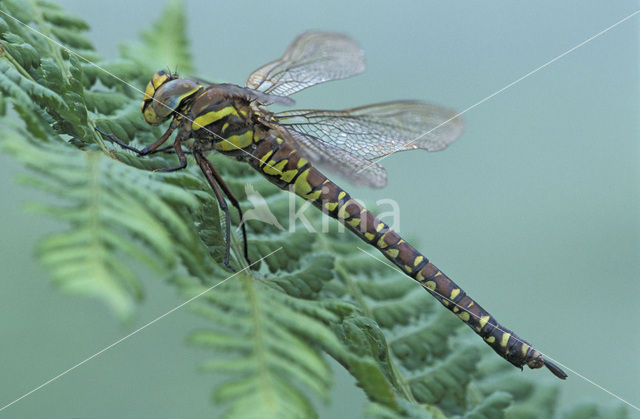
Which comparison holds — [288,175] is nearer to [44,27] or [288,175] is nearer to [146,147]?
[146,147]

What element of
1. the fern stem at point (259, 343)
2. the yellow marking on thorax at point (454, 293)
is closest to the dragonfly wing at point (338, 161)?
the yellow marking on thorax at point (454, 293)

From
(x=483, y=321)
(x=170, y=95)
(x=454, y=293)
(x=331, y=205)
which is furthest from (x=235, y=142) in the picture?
(x=483, y=321)

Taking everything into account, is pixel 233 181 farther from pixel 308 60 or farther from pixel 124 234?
pixel 124 234

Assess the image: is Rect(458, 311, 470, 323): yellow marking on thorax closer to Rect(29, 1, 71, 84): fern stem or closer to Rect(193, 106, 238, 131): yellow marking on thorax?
Rect(193, 106, 238, 131): yellow marking on thorax

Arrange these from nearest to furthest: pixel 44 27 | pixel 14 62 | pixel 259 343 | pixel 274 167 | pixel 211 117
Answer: pixel 259 343
pixel 14 62
pixel 44 27
pixel 211 117
pixel 274 167

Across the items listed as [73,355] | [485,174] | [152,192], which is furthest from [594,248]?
[152,192]

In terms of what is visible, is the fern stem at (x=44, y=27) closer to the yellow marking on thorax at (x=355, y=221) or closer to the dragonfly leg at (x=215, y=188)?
the dragonfly leg at (x=215, y=188)

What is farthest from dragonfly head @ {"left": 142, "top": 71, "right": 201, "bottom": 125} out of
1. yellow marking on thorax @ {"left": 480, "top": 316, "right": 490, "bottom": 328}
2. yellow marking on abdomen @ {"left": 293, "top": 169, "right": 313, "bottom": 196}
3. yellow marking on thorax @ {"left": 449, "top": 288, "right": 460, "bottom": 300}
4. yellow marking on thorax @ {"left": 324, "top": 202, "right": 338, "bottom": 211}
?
yellow marking on thorax @ {"left": 480, "top": 316, "right": 490, "bottom": 328}
